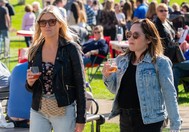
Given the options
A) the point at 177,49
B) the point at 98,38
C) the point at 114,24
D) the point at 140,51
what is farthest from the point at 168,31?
the point at 114,24

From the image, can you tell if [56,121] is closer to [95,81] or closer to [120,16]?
[95,81]

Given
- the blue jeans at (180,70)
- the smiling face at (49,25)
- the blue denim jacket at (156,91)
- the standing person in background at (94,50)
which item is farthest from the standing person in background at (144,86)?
the standing person in background at (94,50)

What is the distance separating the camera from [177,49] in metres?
10.5

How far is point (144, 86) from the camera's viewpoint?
17.5ft

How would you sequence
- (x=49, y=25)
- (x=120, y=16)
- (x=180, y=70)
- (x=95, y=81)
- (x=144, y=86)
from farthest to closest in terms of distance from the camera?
(x=120, y=16) < (x=95, y=81) < (x=180, y=70) < (x=49, y=25) < (x=144, y=86)

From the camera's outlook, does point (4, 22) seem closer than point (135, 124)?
No

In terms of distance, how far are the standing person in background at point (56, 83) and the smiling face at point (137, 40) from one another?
0.46m

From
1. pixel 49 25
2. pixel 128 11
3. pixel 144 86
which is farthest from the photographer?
pixel 128 11

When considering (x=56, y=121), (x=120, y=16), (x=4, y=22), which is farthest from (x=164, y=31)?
(x=120, y=16)

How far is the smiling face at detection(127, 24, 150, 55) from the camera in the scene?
548 centimetres

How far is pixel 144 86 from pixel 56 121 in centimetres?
80

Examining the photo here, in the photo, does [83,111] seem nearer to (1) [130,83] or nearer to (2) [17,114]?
(1) [130,83]

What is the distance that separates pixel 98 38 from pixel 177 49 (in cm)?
369

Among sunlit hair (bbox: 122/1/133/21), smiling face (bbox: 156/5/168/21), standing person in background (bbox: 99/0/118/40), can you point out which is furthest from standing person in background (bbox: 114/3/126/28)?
smiling face (bbox: 156/5/168/21)
